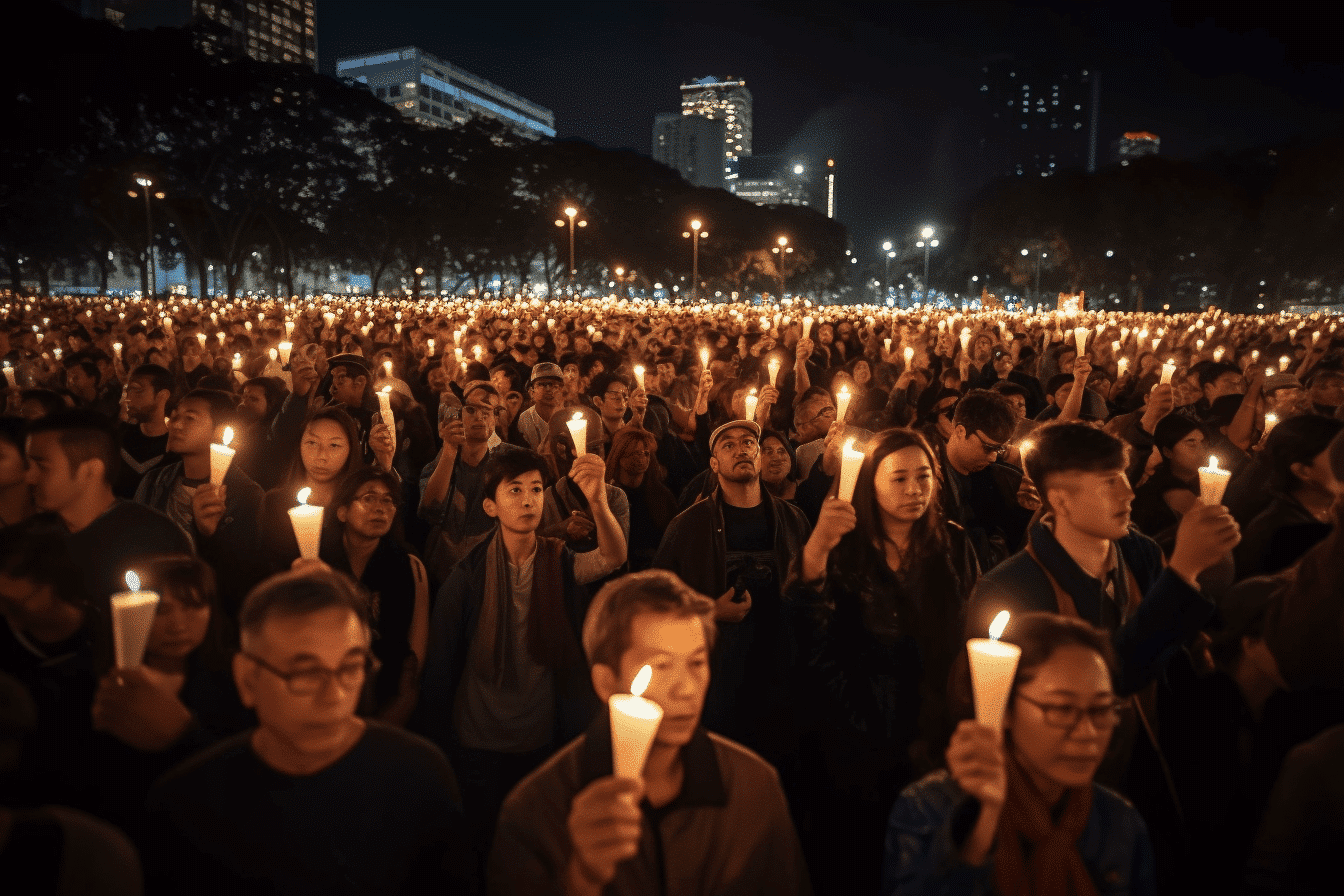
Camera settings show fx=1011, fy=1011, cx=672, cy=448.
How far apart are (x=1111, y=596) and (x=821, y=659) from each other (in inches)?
38.3

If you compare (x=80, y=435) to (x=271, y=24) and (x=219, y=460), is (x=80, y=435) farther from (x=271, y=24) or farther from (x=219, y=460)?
(x=271, y=24)

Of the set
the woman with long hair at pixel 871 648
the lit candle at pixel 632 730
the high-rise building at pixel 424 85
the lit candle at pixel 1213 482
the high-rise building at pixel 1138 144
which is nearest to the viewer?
the lit candle at pixel 632 730

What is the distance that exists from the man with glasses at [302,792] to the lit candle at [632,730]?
0.85 m

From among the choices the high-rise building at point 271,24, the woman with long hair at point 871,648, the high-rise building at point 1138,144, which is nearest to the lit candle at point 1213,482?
the woman with long hair at point 871,648

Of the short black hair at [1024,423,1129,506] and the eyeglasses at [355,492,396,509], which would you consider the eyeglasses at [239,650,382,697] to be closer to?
the eyeglasses at [355,492,396,509]

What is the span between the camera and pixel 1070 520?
3264 millimetres

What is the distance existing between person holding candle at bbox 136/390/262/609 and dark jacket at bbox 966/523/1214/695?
3079 mm

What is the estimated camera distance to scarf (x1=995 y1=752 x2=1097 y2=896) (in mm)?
2143

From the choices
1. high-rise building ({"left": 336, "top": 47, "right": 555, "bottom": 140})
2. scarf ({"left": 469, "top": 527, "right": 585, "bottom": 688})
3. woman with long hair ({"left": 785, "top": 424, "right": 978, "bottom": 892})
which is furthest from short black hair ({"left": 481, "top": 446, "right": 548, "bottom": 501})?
high-rise building ({"left": 336, "top": 47, "right": 555, "bottom": 140})

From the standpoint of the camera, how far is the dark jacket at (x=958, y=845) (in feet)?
6.88

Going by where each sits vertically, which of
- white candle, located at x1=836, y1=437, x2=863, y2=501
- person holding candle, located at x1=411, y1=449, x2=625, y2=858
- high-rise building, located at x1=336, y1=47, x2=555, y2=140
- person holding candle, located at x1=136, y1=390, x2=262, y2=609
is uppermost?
high-rise building, located at x1=336, y1=47, x2=555, y2=140

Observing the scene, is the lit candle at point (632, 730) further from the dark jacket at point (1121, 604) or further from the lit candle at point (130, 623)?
the dark jacket at point (1121, 604)

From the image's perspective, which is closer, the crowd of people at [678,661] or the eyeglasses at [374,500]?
the crowd of people at [678,661]

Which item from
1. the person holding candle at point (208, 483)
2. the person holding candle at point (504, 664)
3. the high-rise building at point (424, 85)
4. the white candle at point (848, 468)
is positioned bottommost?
the person holding candle at point (504, 664)
